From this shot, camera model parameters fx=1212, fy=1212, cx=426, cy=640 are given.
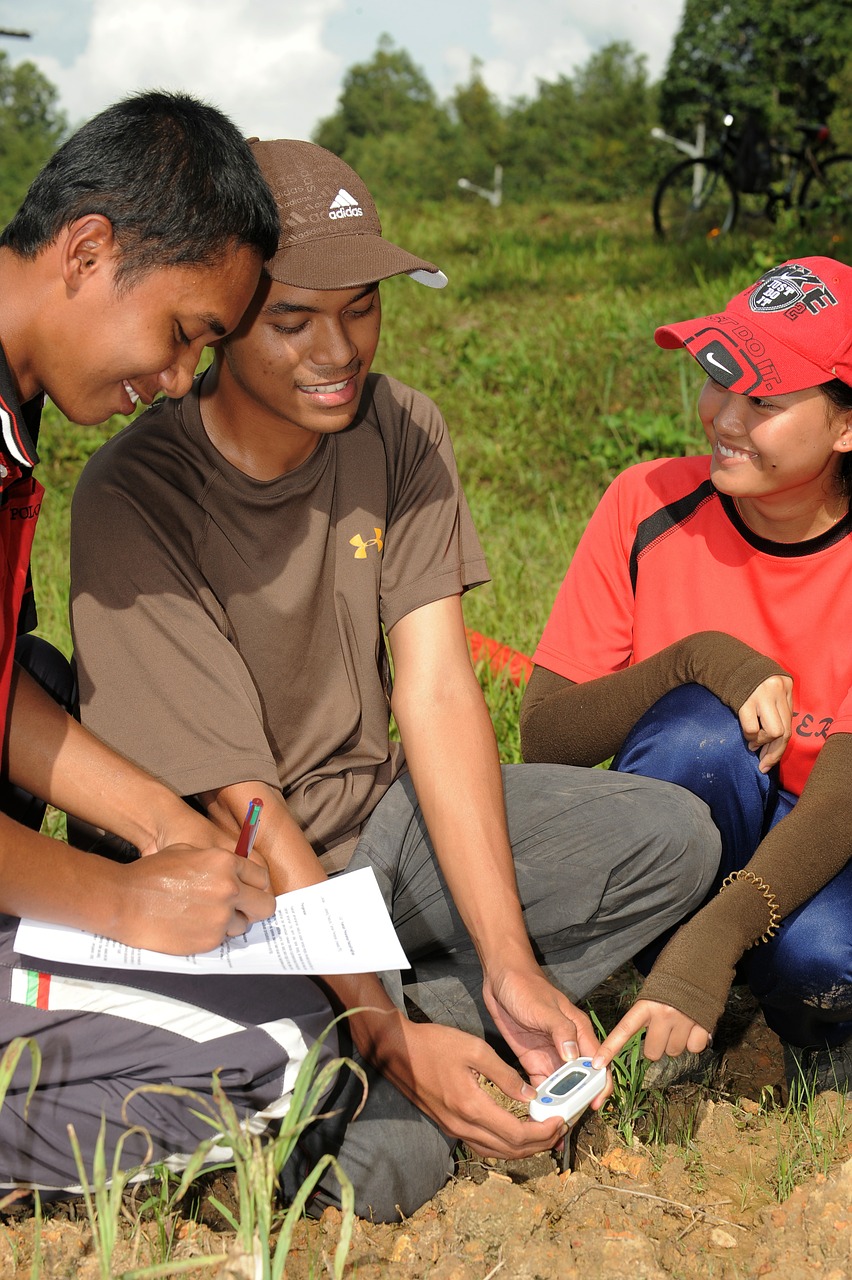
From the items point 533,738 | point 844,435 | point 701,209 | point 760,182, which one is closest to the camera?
point 844,435

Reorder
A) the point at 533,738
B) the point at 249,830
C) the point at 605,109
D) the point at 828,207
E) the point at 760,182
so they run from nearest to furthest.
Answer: the point at 249,830
the point at 533,738
the point at 828,207
the point at 760,182
the point at 605,109

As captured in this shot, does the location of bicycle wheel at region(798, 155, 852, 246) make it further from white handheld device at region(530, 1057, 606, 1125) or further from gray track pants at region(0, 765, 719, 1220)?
white handheld device at region(530, 1057, 606, 1125)

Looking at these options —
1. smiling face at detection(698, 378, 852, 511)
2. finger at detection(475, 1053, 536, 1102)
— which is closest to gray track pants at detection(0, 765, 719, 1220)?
finger at detection(475, 1053, 536, 1102)

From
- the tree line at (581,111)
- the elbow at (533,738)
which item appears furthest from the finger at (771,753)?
the tree line at (581,111)

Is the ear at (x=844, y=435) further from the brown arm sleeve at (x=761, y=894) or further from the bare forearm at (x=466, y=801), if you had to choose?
the bare forearm at (x=466, y=801)

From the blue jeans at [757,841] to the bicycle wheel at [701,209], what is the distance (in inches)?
327

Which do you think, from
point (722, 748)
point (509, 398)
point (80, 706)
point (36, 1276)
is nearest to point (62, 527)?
point (509, 398)

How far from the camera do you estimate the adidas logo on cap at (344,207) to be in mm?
1915

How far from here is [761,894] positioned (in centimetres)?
191

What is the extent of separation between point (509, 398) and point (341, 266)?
172 inches

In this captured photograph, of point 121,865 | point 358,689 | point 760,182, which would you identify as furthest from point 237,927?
point 760,182

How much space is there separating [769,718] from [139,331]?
114 cm

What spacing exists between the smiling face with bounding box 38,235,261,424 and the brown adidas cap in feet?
0.33

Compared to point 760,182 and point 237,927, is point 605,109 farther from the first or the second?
point 237,927
